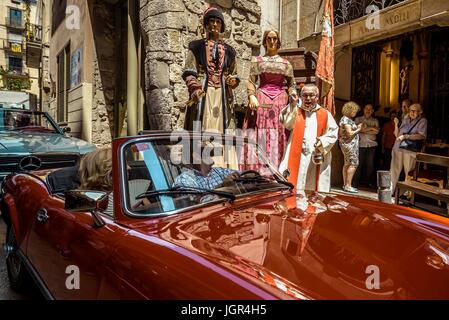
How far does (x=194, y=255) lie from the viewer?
1.34 m

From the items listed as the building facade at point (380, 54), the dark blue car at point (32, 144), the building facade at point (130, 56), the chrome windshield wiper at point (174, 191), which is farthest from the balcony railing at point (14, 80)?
the chrome windshield wiper at point (174, 191)

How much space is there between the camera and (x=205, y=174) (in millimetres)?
2426

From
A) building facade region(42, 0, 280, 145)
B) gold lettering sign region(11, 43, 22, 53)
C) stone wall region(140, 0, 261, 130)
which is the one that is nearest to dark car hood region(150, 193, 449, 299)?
building facade region(42, 0, 280, 145)

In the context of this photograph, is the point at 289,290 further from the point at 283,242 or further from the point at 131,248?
the point at 131,248

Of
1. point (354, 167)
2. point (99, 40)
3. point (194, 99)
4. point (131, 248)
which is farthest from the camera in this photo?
point (99, 40)

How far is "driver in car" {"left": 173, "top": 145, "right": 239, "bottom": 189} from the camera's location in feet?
7.39

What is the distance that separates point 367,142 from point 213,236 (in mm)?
5758

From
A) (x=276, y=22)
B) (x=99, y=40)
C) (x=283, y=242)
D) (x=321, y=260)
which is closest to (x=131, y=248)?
(x=283, y=242)

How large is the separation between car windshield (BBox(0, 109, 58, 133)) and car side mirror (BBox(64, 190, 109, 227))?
15.7ft

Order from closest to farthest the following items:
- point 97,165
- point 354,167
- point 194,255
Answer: point 194,255, point 97,165, point 354,167

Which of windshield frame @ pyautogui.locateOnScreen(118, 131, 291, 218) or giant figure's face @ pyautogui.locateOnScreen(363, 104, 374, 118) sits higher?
giant figure's face @ pyautogui.locateOnScreen(363, 104, 374, 118)

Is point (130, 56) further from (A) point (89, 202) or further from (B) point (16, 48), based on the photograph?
(B) point (16, 48)

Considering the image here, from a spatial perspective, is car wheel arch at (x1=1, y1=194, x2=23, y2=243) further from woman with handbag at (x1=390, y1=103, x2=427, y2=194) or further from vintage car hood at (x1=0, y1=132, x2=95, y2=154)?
woman with handbag at (x1=390, y1=103, x2=427, y2=194)
